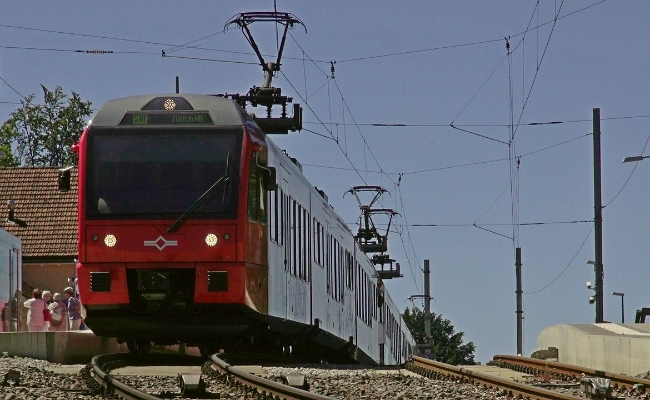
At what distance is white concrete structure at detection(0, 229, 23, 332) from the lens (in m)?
35.3

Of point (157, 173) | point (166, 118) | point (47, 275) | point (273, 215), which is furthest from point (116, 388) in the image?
point (47, 275)

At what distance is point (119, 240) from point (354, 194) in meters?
31.0

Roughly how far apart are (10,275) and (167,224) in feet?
67.0

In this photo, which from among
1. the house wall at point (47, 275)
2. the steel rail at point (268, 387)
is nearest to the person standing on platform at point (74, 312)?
the steel rail at point (268, 387)

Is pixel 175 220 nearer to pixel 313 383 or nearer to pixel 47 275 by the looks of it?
pixel 313 383

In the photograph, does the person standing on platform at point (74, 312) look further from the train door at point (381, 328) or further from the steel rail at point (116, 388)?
the train door at point (381, 328)

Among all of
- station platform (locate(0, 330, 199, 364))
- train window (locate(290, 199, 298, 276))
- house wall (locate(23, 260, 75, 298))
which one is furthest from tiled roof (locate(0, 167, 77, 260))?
train window (locate(290, 199, 298, 276))

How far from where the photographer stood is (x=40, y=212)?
52312mm

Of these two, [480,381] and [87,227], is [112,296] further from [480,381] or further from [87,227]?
[480,381]

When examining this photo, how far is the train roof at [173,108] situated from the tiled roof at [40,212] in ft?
102

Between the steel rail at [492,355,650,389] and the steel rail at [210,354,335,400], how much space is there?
3979 millimetres

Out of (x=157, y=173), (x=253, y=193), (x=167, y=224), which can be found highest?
(x=157, y=173)

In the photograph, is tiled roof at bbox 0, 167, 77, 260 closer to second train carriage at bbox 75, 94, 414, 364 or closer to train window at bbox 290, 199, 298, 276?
train window at bbox 290, 199, 298, 276

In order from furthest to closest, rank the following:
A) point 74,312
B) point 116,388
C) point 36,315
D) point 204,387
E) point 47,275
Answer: point 47,275, point 74,312, point 36,315, point 204,387, point 116,388
